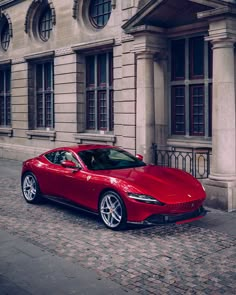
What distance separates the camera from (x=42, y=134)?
1861cm

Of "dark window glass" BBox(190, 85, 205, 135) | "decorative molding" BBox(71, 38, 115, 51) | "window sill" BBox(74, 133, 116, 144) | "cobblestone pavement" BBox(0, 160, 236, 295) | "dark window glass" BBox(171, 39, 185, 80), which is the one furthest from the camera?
"window sill" BBox(74, 133, 116, 144)

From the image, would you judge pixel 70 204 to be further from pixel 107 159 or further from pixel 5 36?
pixel 5 36

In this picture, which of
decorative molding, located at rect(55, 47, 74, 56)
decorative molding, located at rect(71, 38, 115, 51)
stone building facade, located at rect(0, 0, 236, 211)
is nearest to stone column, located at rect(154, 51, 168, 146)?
stone building facade, located at rect(0, 0, 236, 211)

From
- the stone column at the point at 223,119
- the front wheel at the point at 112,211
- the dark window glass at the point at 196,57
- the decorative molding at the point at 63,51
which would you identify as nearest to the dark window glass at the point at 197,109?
the dark window glass at the point at 196,57

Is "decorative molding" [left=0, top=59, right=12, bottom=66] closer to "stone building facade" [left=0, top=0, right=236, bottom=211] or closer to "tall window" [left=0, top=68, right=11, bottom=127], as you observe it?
"stone building facade" [left=0, top=0, right=236, bottom=211]

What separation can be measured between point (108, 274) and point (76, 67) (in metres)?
11.7

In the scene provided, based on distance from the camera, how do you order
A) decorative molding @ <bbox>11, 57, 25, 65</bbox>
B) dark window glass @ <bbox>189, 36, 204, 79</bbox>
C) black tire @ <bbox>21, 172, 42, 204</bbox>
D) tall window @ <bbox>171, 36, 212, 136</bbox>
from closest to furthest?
black tire @ <bbox>21, 172, 42, 204</bbox>, tall window @ <bbox>171, 36, 212, 136</bbox>, dark window glass @ <bbox>189, 36, 204, 79</bbox>, decorative molding @ <bbox>11, 57, 25, 65</bbox>

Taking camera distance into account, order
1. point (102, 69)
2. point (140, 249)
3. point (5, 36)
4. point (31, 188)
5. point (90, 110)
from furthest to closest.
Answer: point (5, 36) < point (90, 110) < point (102, 69) < point (31, 188) < point (140, 249)

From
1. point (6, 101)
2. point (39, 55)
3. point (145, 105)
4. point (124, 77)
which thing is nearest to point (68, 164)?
point (145, 105)

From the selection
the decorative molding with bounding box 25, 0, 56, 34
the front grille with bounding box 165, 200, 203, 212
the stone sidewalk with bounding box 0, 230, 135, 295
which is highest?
the decorative molding with bounding box 25, 0, 56, 34

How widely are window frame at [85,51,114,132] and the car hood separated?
693cm

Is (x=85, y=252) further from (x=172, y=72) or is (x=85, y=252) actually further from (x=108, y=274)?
(x=172, y=72)

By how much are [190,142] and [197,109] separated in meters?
0.97

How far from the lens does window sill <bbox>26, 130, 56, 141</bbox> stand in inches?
711
